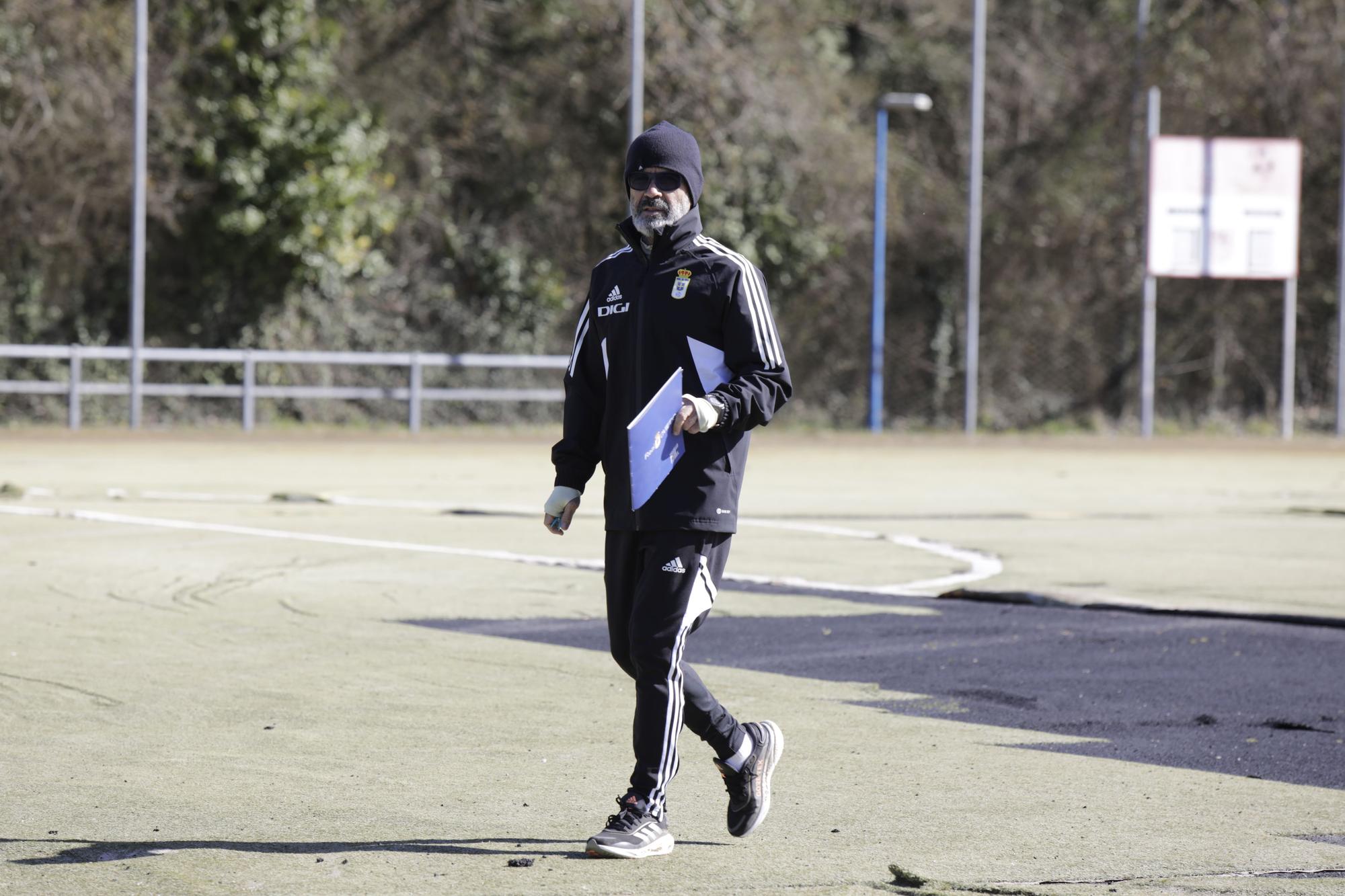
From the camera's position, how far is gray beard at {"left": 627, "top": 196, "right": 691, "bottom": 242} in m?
5.34

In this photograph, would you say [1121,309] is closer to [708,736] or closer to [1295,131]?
[1295,131]

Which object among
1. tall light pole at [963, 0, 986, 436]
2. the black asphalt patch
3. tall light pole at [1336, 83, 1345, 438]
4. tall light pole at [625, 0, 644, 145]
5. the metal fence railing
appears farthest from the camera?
tall light pole at [963, 0, 986, 436]

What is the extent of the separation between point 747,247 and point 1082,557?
68.9 feet

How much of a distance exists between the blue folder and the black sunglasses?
51cm

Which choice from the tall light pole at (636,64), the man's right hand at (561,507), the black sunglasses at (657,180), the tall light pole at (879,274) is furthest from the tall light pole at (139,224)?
the black sunglasses at (657,180)

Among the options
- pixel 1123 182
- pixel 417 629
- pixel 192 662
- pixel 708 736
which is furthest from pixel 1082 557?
pixel 1123 182

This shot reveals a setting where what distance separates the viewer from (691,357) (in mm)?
5348

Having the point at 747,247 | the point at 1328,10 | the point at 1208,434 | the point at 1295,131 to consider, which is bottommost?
the point at 1208,434

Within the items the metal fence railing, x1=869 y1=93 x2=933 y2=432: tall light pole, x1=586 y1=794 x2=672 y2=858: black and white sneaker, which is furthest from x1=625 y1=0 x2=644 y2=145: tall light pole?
x1=586 y1=794 x2=672 y2=858: black and white sneaker

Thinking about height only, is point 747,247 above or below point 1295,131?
below

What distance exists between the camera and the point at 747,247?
3341 cm

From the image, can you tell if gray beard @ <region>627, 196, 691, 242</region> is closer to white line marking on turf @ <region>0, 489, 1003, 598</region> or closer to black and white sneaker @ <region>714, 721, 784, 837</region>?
black and white sneaker @ <region>714, 721, 784, 837</region>

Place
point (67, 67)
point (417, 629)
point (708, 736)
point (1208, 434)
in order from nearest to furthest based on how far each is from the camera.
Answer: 1. point (708, 736)
2. point (417, 629)
3. point (67, 67)
4. point (1208, 434)

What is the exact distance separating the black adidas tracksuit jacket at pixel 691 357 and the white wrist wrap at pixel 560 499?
0.51 ft
